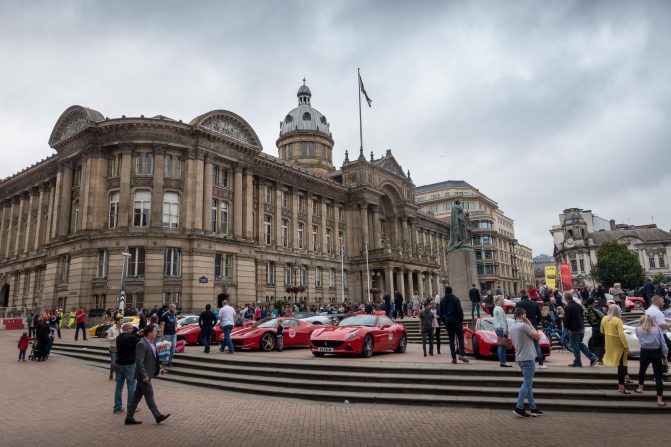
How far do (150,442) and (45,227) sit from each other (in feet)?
159

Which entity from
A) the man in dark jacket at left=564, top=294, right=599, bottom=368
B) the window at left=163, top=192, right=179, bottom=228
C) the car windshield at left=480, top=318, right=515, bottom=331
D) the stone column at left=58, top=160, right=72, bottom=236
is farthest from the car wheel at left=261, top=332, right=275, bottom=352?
the stone column at left=58, top=160, right=72, bottom=236

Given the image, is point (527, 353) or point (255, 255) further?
point (255, 255)

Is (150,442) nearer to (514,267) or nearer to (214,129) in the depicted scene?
(214,129)

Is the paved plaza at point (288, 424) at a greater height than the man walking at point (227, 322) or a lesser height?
lesser

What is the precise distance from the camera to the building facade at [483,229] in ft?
303

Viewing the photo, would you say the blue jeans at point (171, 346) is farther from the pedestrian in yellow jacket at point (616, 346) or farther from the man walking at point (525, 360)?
the pedestrian in yellow jacket at point (616, 346)

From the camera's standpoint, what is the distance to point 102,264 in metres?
36.2

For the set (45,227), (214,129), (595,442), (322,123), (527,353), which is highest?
(322,123)

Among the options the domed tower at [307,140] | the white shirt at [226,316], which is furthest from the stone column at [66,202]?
the domed tower at [307,140]

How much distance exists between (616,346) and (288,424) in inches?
292

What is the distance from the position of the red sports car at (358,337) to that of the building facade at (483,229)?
74211 millimetres

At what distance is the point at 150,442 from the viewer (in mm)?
7867

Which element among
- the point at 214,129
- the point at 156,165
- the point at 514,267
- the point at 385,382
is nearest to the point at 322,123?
the point at 214,129

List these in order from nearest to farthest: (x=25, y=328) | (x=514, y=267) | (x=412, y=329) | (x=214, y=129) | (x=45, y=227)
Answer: (x=412, y=329) < (x=25, y=328) < (x=214, y=129) < (x=45, y=227) < (x=514, y=267)
